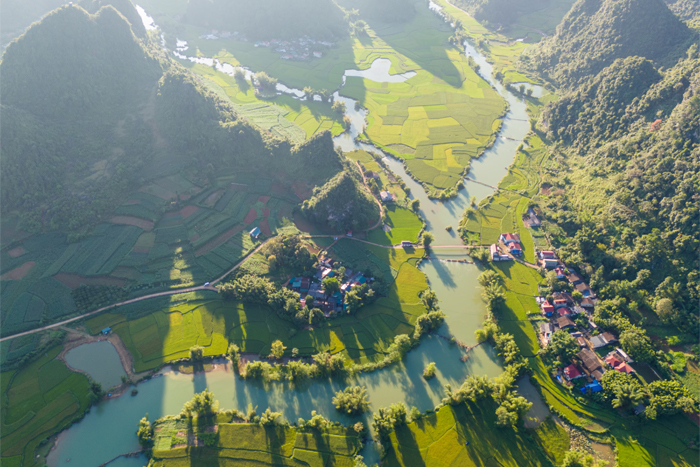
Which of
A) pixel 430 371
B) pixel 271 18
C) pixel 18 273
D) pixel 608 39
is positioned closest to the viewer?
pixel 430 371

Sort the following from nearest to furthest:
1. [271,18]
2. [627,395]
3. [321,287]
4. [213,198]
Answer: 1. [627,395]
2. [321,287]
3. [213,198]
4. [271,18]

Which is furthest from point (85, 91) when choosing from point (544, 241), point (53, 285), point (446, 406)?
point (544, 241)

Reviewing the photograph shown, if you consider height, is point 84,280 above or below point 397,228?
above

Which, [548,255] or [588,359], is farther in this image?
[548,255]

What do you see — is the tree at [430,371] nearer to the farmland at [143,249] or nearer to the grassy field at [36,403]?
the farmland at [143,249]

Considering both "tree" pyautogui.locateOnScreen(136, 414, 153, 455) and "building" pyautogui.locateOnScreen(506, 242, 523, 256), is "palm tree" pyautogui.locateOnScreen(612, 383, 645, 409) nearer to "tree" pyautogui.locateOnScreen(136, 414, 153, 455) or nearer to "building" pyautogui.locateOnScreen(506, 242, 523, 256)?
"building" pyautogui.locateOnScreen(506, 242, 523, 256)

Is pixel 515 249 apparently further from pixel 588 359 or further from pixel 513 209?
pixel 588 359

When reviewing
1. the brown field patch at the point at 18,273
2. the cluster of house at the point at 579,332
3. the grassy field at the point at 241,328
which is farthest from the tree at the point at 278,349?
the brown field patch at the point at 18,273

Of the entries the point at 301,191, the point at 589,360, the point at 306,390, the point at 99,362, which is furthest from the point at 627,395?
the point at 99,362
